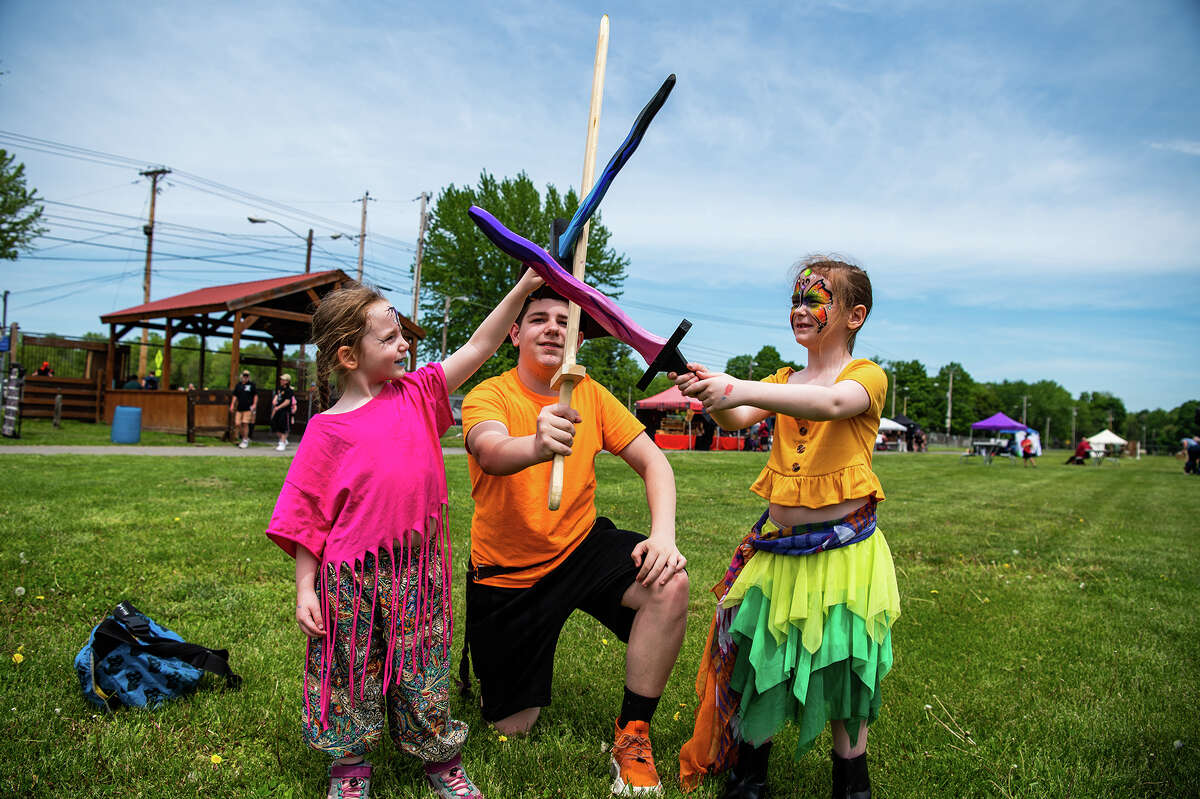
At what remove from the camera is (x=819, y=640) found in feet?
8.21

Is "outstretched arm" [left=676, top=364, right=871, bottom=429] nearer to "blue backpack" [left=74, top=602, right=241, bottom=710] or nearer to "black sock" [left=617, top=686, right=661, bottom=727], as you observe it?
"black sock" [left=617, top=686, right=661, bottom=727]

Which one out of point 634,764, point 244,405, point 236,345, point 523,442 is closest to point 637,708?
point 634,764

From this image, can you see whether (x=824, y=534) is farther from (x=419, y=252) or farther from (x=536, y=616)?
(x=419, y=252)

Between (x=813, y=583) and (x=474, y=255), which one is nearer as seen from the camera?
(x=813, y=583)

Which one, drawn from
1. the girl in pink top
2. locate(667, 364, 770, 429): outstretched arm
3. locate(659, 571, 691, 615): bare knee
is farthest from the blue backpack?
locate(667, 364, 770, 429): outstretched arm

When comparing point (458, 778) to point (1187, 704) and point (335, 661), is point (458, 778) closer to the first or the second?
point (335, 661)

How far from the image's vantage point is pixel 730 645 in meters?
2.78

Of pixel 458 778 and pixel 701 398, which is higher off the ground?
pixel 701 398

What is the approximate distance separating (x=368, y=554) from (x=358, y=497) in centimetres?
20

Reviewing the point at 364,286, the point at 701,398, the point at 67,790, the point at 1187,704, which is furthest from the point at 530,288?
the point at 1187,704

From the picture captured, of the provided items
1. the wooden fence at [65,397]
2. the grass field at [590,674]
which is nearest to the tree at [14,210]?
the wooden fence at [65,397]

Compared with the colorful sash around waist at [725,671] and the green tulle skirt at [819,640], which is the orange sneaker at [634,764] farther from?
the green tulle skirt at [819,640]

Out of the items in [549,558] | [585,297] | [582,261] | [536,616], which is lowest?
[536,616]

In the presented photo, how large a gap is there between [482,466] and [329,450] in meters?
0.56
